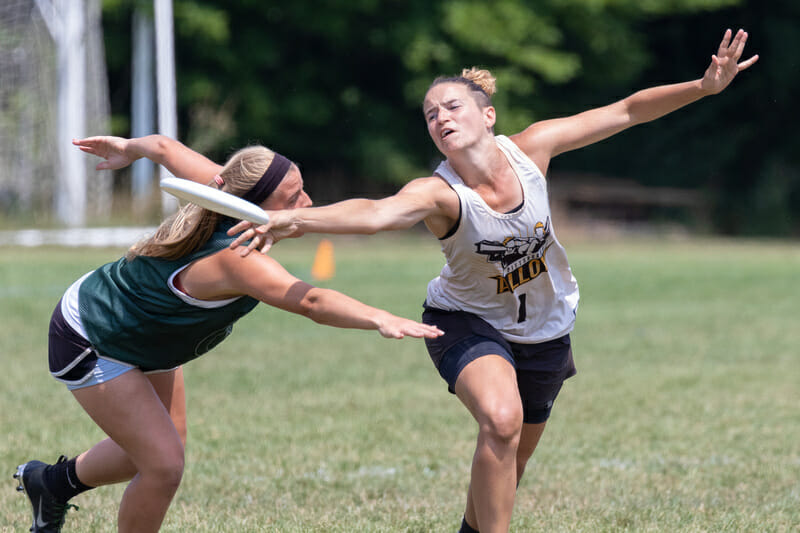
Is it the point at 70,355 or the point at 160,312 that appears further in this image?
the point at 70,355

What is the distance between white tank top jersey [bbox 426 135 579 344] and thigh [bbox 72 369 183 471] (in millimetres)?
1329

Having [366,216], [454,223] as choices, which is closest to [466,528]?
[454,223]

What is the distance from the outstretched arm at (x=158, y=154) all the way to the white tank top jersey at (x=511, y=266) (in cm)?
104

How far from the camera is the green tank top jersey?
3885mm

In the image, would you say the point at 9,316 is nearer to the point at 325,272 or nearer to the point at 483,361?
the point at 325,272

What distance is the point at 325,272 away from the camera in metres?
15.9

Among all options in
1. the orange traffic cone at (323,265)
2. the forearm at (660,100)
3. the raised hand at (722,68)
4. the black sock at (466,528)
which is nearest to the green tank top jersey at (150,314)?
the black sock at (466,528)

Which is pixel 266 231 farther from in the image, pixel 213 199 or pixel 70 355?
pixel 70 355

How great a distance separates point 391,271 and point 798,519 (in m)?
13.2

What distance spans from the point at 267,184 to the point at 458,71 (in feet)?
85.3

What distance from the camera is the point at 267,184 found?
Answer: 3871 millimetres

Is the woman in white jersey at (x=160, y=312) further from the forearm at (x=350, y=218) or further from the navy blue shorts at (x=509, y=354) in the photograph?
the navy blue shorts at (x=509, y=354)

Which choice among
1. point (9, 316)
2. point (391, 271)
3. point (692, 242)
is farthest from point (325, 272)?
point (692, 242)

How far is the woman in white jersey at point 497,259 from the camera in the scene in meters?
4.03
